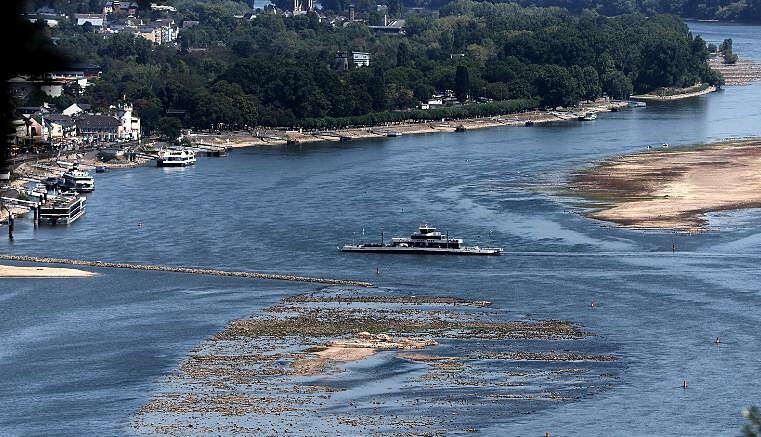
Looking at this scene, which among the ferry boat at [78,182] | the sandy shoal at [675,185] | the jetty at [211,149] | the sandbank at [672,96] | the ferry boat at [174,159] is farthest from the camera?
the sandbank at [672,96]

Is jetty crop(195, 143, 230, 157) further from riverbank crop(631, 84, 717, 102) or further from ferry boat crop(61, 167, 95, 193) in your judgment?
riverbank crop(631, 84, 717, 102)

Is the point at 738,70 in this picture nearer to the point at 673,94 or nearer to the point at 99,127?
the point at 673,94

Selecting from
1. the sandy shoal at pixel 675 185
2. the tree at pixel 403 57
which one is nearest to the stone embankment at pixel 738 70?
the tree at pixel 403 57

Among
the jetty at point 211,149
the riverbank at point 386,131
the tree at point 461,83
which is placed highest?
the tree at point 461,83

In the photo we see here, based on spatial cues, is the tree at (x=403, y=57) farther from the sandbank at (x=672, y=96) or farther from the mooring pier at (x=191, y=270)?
the mooring pier at (x=191, y=270)

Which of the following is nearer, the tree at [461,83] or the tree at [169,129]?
the tree at [169,129]

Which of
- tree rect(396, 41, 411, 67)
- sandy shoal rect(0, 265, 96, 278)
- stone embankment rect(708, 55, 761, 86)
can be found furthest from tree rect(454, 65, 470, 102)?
sandy shoal rect(0, 265, 96, 278)
